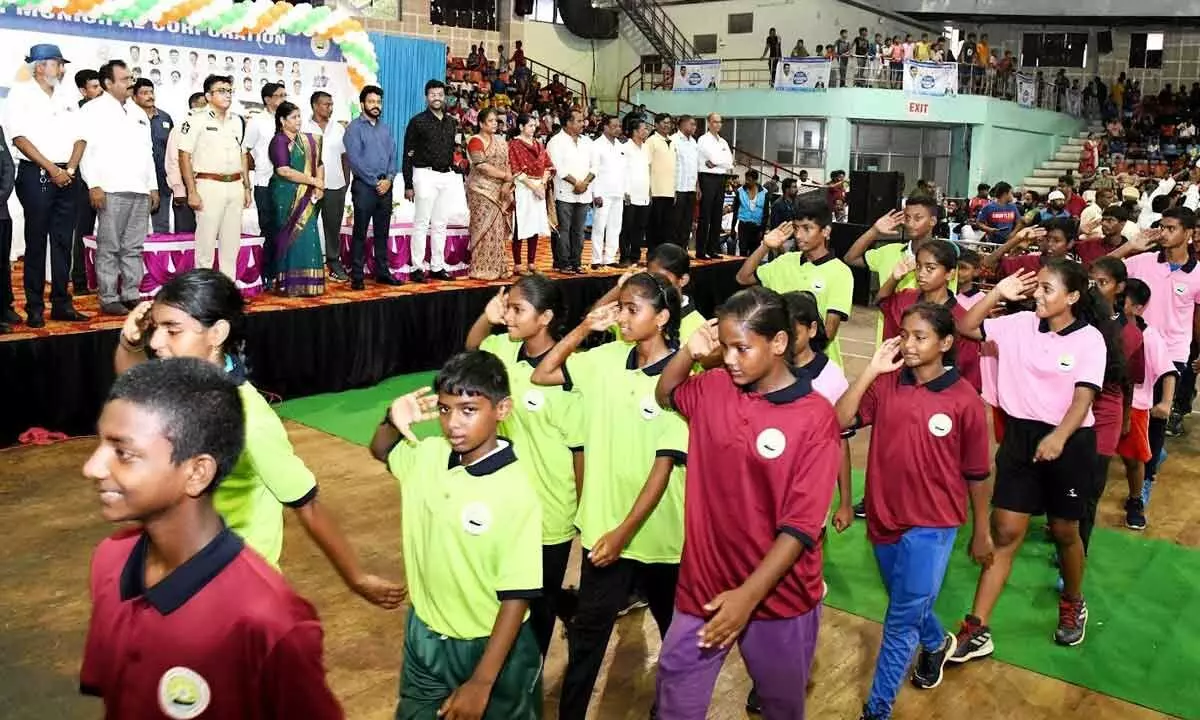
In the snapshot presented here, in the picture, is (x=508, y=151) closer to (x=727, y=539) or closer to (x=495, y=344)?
(x=495, y=344)

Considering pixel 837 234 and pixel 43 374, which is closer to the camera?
pixel 43 374

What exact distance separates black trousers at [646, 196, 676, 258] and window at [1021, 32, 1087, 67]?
2084 cm

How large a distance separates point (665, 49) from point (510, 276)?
54.9ft

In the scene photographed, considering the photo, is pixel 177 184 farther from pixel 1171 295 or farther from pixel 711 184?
pixel 1171 295

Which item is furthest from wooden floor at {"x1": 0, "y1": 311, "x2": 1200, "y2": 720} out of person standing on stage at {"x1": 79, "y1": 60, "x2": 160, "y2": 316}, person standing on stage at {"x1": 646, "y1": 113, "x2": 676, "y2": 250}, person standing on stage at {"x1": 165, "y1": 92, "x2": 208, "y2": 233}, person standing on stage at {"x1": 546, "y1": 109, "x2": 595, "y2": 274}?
person standing on stage at {"x1": 646, "y1": 113, "x2": 676, "y2": 250}

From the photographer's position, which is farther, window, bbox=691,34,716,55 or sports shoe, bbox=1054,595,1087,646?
window, bbox=691,34,716,55

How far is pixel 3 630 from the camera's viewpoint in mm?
3955

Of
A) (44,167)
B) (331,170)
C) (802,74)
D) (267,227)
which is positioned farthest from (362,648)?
(802,74)

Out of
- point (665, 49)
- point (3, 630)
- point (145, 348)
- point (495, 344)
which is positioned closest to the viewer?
point (145, 348)

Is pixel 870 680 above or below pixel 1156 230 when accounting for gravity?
below

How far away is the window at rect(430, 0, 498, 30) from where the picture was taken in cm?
2112

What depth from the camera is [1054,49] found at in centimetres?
2738

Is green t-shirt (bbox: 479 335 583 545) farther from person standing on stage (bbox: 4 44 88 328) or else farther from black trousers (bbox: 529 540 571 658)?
person standing on stage (bbox: 4 44 88 328)

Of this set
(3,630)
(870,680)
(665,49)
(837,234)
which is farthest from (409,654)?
(665,49)
